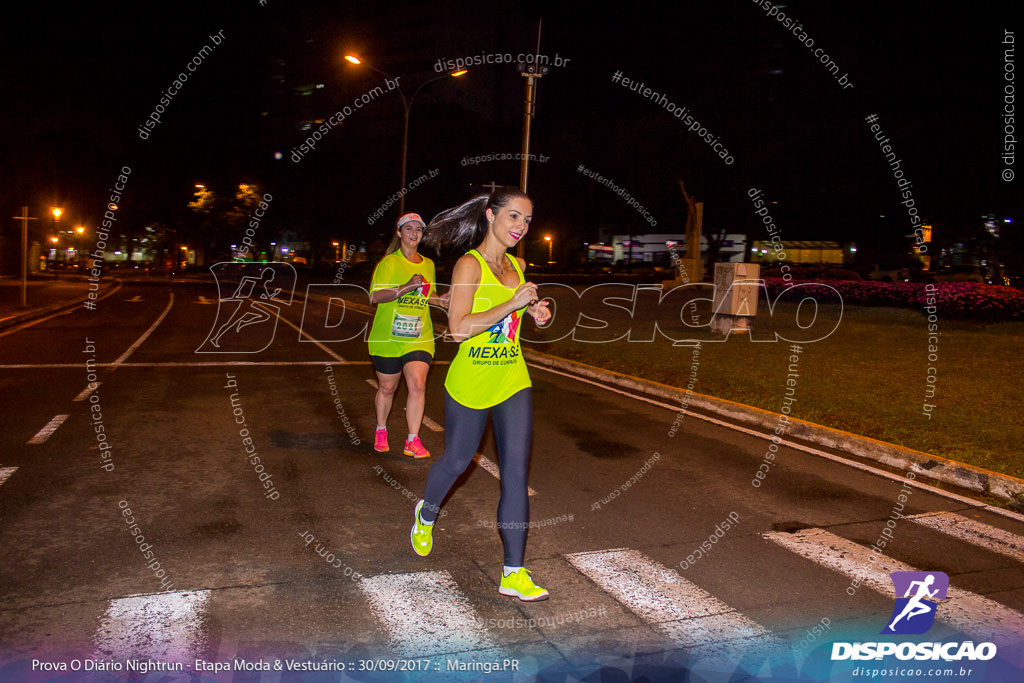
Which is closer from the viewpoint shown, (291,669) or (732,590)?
(291,669)

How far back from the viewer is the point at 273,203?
54312mm

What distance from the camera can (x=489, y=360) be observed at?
13.3 ft

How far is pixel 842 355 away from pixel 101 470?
39.6 ft

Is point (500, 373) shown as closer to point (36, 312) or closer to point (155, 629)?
point (155, 629)

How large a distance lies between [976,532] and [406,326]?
458 centimetres

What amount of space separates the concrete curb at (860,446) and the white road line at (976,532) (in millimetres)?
835

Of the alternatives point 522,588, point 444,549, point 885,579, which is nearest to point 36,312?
point 444,549

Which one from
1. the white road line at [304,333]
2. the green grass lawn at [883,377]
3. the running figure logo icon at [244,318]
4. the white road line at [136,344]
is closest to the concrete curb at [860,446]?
the green grass lawn at [883,377]

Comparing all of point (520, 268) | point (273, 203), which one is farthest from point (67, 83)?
point (520, 268)

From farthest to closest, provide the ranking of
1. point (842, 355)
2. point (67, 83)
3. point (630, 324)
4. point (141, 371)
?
point (67, 83), point (630, 324), point (842, 355), point (141, 371)

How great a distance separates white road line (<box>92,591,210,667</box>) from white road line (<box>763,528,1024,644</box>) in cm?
354

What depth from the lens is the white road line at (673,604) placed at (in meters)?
3.71

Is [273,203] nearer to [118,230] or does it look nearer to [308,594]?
[118,230]

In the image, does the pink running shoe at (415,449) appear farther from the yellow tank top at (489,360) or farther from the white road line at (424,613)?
the yellow tank top at (489,360)
